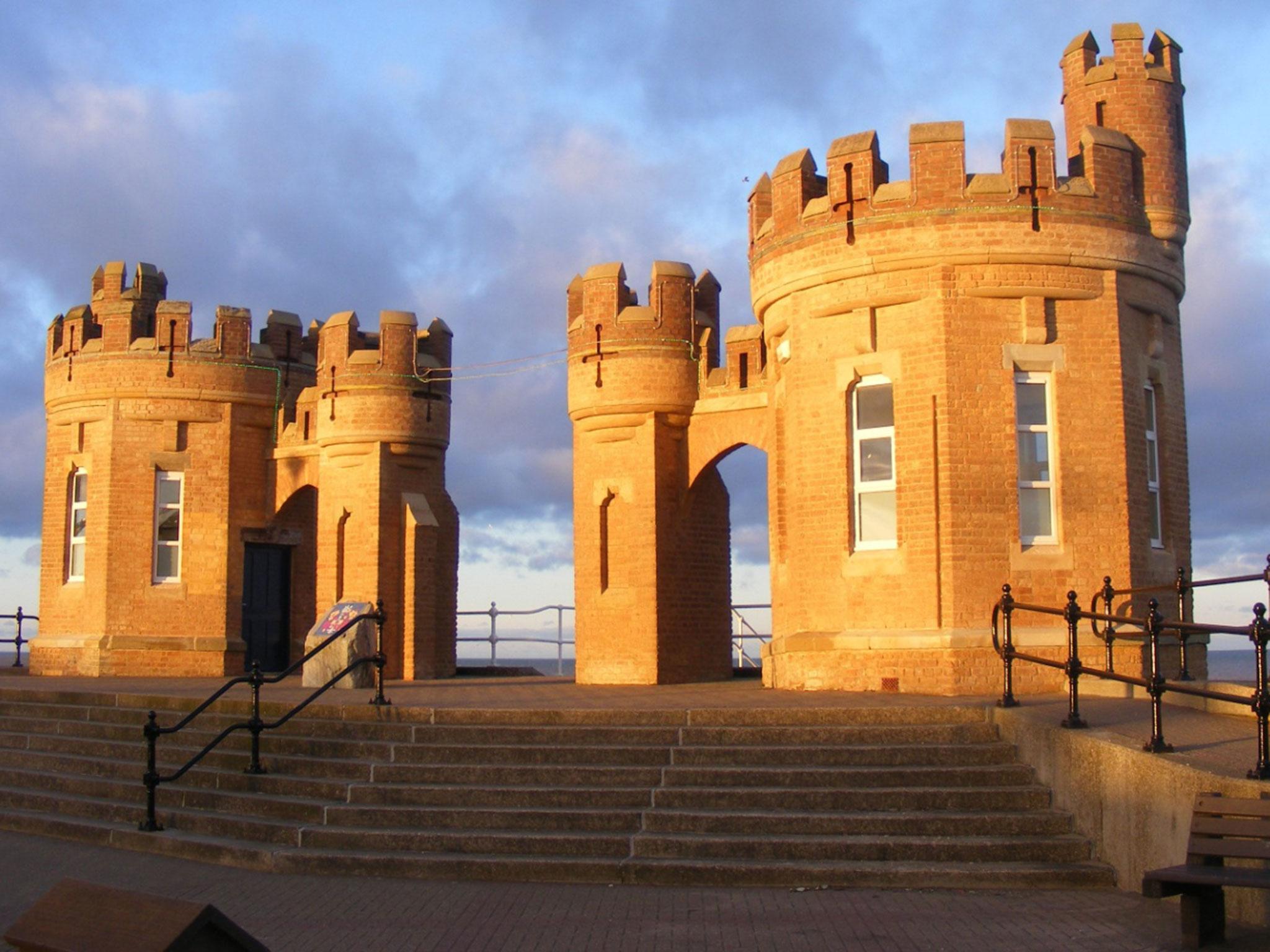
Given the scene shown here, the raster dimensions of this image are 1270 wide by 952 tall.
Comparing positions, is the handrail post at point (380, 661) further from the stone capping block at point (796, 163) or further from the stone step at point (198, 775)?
the stone capping block at point (796, 163)

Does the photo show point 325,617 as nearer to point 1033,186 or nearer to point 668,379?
point 668,379

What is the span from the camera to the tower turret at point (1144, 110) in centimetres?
1572

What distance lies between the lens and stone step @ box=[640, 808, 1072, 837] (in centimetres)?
999

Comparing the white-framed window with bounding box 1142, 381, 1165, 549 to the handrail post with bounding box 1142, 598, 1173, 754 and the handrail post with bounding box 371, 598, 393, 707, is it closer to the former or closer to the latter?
the handrail post with bounding box 1142, 598, 1173, 754

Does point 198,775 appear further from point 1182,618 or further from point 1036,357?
point 1182,618

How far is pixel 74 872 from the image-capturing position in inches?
415

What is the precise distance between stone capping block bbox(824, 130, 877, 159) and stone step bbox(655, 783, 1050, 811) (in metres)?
7.86

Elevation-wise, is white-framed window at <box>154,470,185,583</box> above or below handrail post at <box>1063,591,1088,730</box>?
above

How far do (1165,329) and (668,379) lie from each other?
664 cm

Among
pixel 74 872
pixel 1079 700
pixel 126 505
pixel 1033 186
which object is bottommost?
pixel 74 872

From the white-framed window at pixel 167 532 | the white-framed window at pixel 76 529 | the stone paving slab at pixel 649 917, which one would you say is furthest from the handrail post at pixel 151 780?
the white-framed window at pixel 76 529

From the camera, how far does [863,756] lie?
11078 mm

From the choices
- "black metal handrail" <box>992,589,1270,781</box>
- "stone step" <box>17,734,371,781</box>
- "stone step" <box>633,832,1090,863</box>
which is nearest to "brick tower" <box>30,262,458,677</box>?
"stone step" <box>17,734,371,781</box>

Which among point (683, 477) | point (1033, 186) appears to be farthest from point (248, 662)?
point (1033, 186)
